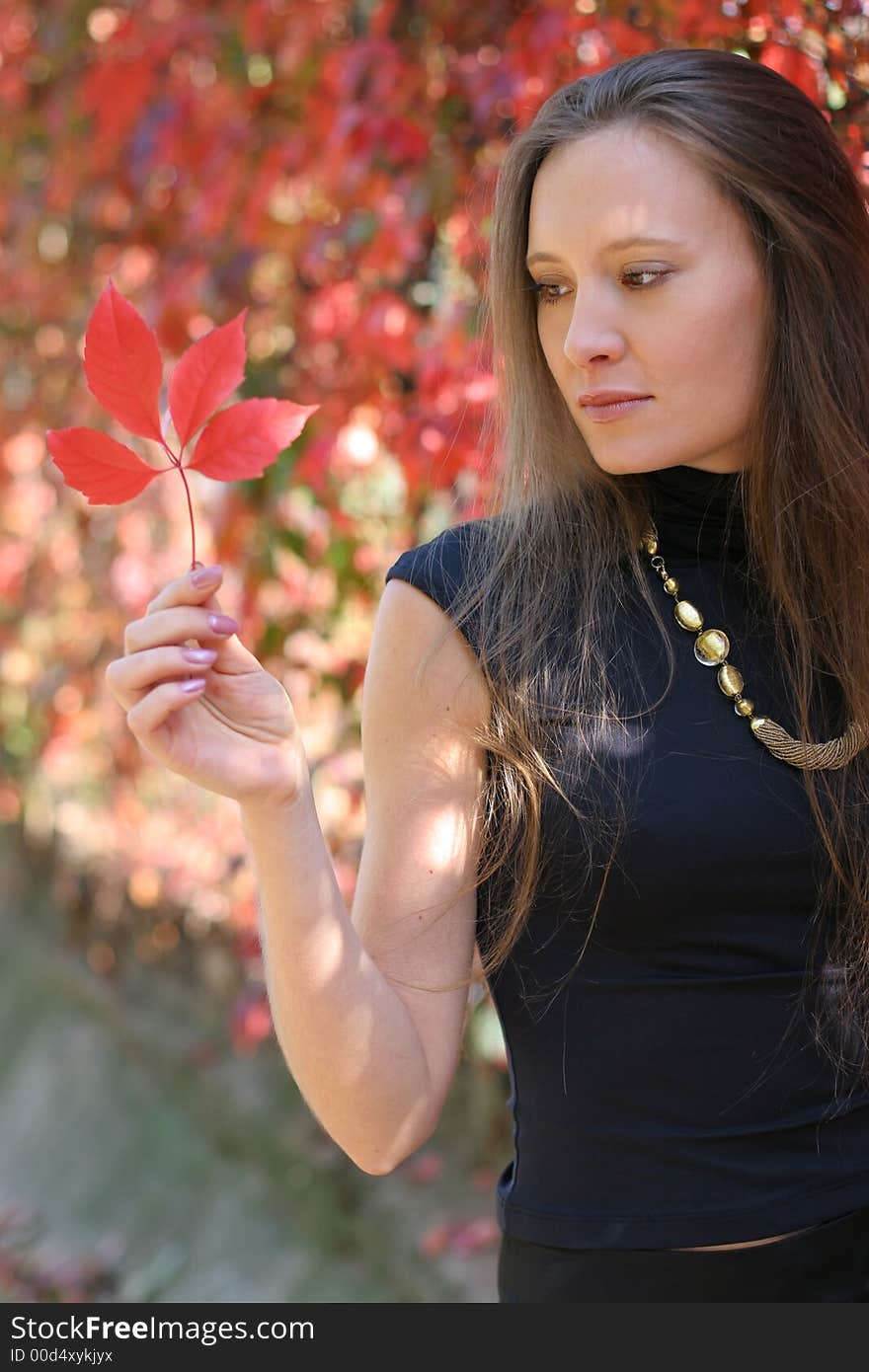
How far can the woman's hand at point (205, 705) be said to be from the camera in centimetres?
116

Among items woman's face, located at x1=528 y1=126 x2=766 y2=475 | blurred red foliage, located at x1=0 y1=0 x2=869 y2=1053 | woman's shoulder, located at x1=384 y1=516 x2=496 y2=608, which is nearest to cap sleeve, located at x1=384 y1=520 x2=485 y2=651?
woman's shoulder, located at x1=384 y1=516 x2=496 y2=608

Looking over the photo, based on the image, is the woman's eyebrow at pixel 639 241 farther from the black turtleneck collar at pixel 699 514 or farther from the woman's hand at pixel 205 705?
the woman's hand at pixel 205 705

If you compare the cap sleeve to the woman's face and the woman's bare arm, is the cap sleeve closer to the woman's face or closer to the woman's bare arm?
the woman's bare arm

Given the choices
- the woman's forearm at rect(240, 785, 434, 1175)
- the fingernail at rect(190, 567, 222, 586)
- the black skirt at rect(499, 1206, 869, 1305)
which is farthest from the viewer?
the black skirt at rect(499, 1206, 869, 1305)

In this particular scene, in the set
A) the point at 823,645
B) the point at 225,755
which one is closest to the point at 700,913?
the point at 823,645

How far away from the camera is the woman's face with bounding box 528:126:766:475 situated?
1.48 meters

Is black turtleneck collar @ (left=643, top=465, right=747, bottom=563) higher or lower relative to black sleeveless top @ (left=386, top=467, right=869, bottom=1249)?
higher

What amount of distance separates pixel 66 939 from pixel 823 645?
12.9 ft

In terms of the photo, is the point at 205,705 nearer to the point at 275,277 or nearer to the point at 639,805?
the point at 639,805

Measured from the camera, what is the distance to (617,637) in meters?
1.54

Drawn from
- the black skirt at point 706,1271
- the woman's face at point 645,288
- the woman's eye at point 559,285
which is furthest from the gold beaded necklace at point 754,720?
the black skirt at point 706,1271

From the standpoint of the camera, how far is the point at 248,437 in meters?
1.22

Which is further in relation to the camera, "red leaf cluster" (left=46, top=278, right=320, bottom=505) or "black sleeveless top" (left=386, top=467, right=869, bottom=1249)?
"black sleeveless top" (left=386, top=467, right=869, bottom=1249)

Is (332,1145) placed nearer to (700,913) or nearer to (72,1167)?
(72,1167)
